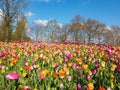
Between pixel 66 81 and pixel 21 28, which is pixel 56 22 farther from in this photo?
pixel 66 81

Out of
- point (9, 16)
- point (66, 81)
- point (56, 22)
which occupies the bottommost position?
point (66, 81)

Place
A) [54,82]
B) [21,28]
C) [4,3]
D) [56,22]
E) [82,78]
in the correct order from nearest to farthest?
[54,82], [82,78], [4,3], [21,28], [56,22]

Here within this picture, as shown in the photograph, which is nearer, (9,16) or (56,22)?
(9,16)

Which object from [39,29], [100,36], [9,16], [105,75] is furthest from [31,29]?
[105,75]

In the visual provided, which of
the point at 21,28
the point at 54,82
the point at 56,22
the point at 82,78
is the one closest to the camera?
the point at 54,82

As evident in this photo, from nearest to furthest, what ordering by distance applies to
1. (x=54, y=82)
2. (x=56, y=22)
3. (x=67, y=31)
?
(x=54, y=82), (x=56, y=22), (x=67, y=31)

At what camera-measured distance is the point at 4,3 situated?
Answer: 19.7m

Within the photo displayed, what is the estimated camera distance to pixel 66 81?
10.2 feet

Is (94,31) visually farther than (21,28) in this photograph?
Yes

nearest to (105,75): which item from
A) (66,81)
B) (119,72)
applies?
(119,72)

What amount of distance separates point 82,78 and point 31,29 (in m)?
58.9

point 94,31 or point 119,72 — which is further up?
point 94,31

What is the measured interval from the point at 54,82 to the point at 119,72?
0.98 metres

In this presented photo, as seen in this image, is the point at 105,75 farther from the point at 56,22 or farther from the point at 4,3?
the point at 56,22
